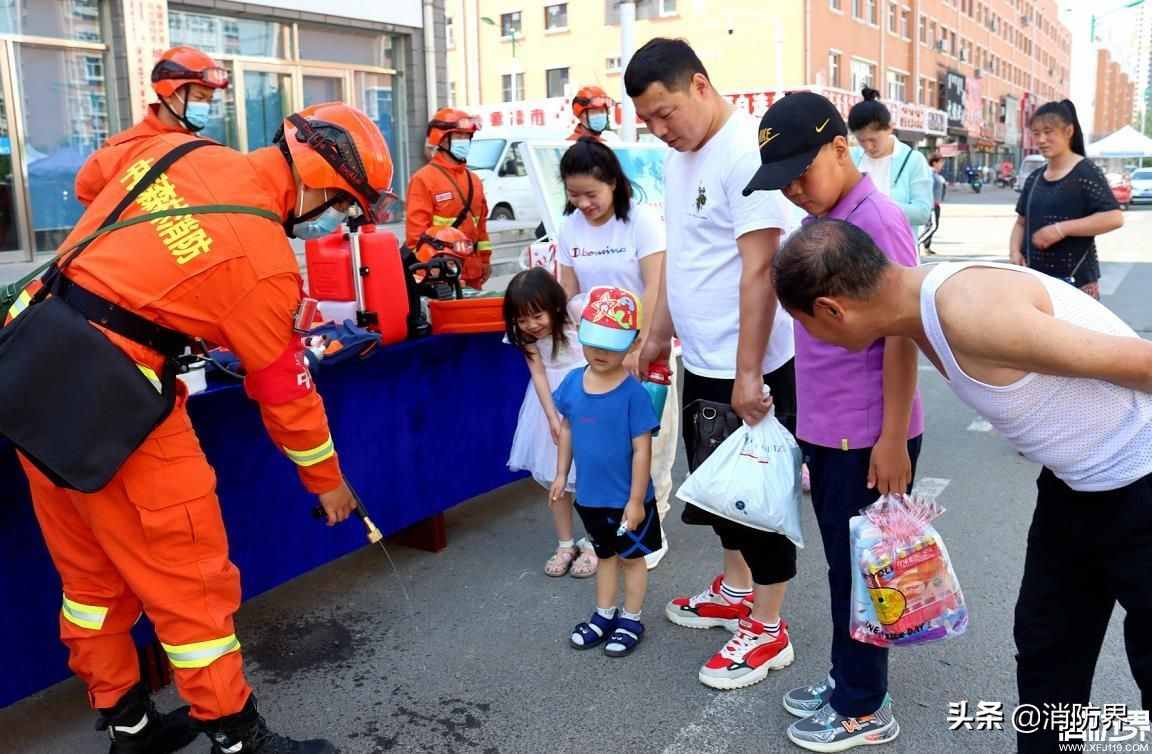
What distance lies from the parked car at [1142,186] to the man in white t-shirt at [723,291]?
3178cm

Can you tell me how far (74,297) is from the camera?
2.11 meters

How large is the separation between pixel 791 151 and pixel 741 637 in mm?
1606

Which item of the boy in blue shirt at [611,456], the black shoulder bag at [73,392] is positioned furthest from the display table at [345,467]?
the boy in blue shirt at [611,456]

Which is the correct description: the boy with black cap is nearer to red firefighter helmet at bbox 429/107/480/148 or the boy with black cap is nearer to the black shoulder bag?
the black shoulder bag

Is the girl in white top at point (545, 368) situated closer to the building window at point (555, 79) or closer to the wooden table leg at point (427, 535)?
the wooden table leg at point (427, 535)

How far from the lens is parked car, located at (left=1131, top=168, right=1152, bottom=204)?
95.3 ft

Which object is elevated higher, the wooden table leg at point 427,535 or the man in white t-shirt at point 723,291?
the man in white t-shirt at point 723,291

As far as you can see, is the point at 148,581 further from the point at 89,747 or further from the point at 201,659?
the point at 89,747

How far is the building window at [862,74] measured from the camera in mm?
36062

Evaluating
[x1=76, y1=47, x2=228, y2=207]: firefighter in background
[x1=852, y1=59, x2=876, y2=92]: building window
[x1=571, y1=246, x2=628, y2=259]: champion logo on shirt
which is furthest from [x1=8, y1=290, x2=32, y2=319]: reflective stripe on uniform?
[x1=852, y1=59, x2=876, y2=92]: building window

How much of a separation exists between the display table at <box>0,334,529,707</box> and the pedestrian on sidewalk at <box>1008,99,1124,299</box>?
2810mm

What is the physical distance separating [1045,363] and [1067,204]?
141 inches

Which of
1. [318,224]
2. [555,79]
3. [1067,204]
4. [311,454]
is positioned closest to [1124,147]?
[555,79]

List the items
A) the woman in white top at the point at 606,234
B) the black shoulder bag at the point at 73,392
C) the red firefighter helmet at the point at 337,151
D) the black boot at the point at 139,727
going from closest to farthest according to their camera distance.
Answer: the black shoulder bag at the point at 73,392
the red firefighter helmet at the point at 337,151
the black boot at the point at 139,727
the woman in white top at the point at 606,234
